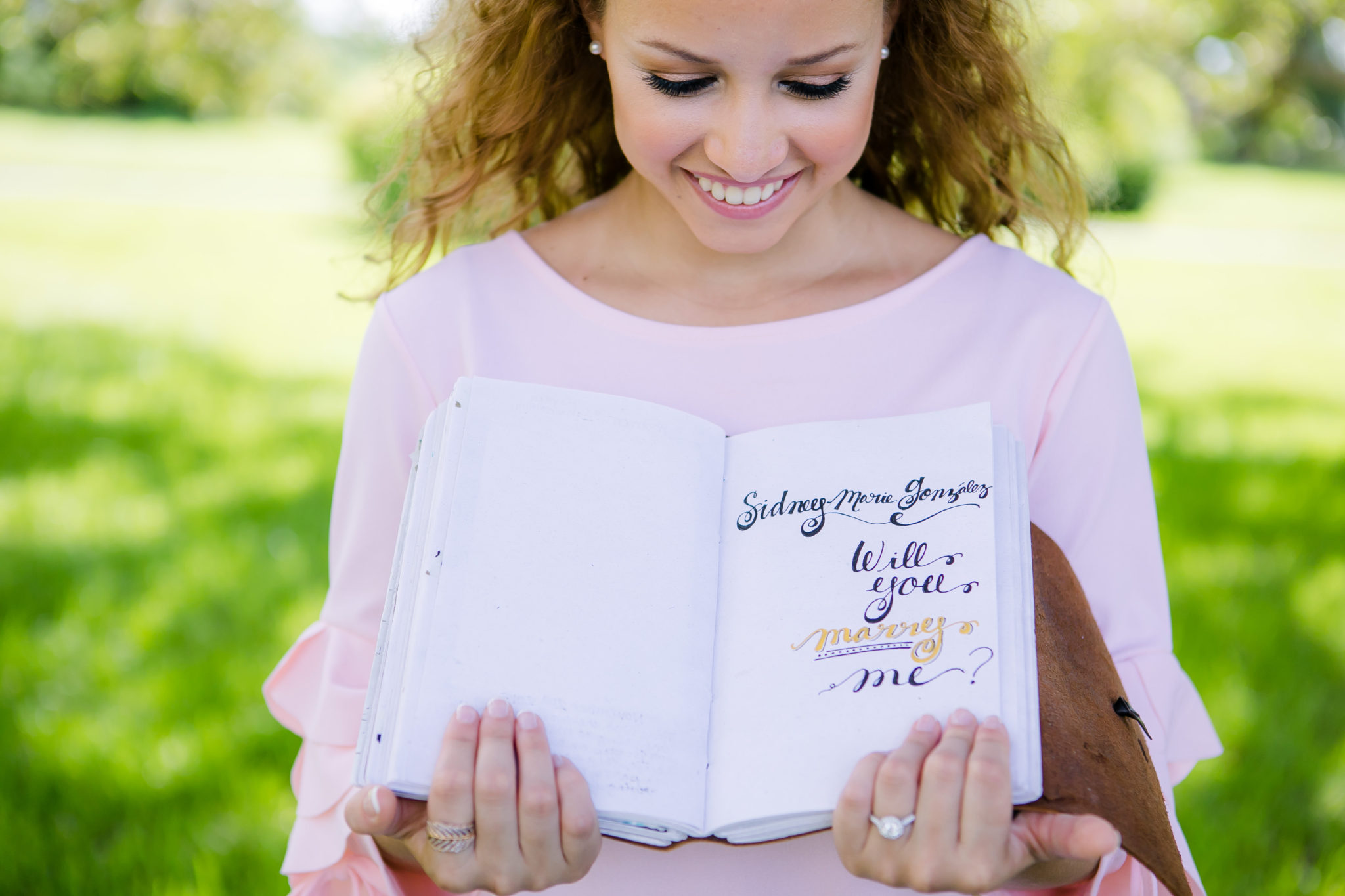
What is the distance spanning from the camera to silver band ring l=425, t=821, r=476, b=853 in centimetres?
99

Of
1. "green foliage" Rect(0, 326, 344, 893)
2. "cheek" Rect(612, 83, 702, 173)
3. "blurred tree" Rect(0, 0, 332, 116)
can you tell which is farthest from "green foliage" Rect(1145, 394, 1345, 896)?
"blurred tree" Rect(0, 0, 332, 116)

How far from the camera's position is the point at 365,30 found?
859 cm

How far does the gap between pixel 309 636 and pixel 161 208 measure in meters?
9.79

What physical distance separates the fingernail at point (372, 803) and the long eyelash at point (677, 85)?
0.79m

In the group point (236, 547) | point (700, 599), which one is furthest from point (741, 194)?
point (236, 547)

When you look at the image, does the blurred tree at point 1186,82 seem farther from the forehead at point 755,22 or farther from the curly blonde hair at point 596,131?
the forehead at point 755,22

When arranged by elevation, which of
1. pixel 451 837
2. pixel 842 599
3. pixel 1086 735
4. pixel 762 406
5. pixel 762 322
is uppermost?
pixel 762 322

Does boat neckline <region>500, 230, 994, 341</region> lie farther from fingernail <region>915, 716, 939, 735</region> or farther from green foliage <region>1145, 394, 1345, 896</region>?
green foliage <region>1145, 394, 1345, 896</region>

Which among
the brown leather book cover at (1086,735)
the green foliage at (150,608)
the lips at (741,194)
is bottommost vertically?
the green foliage at (150,608)

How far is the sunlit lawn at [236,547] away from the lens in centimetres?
232

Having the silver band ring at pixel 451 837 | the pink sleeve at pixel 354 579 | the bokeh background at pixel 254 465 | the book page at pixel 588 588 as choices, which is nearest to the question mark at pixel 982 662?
the book page at pixel 588 588

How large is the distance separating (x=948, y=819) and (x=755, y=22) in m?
0.80

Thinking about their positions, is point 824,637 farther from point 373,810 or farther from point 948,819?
point 373,810

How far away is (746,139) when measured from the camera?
1208 millimetres
